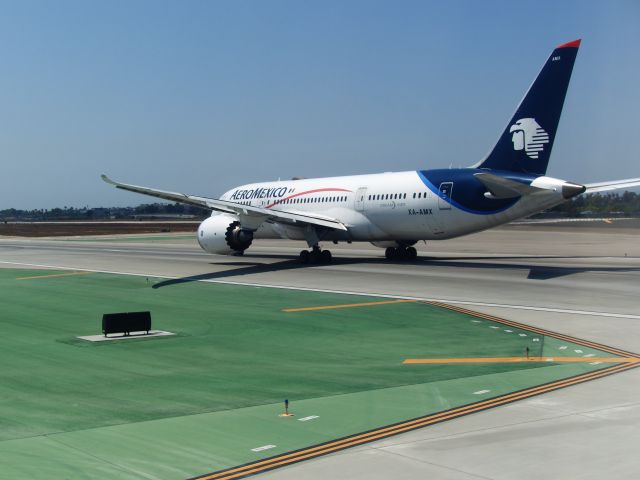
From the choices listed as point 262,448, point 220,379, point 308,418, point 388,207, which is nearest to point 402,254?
point 388,207

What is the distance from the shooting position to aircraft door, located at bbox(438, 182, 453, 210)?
1526 inches

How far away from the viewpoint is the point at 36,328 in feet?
70.7

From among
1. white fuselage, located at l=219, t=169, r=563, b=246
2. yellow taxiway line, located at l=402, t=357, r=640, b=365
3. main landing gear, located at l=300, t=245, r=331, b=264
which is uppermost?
white fuselage, located at l=219, t=169, r=563, b=246

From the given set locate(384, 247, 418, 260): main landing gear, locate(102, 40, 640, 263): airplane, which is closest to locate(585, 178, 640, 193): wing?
locate(102, 40, 640, 263): airplane

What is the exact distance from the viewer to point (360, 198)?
44.1m

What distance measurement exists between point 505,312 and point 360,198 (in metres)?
21.2

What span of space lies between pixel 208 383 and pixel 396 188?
94.1ft

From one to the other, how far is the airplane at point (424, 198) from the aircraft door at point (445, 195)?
5 cm

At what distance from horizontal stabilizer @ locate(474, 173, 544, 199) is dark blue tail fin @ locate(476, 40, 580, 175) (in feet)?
5.66

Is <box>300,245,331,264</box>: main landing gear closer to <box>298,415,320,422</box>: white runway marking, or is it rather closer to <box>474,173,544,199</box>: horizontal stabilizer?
<box>474,173,544,199</box>: horizontal stabilizer

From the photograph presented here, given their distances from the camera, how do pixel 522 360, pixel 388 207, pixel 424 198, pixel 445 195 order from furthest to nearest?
pixel 388 207
pixel 424 198
pixel 445 195
pixel 522 360

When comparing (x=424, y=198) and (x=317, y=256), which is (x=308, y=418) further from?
(x=317, y=256)

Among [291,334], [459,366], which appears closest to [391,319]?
[291,334]

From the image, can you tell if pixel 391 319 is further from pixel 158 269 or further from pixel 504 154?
pixel 158 269
